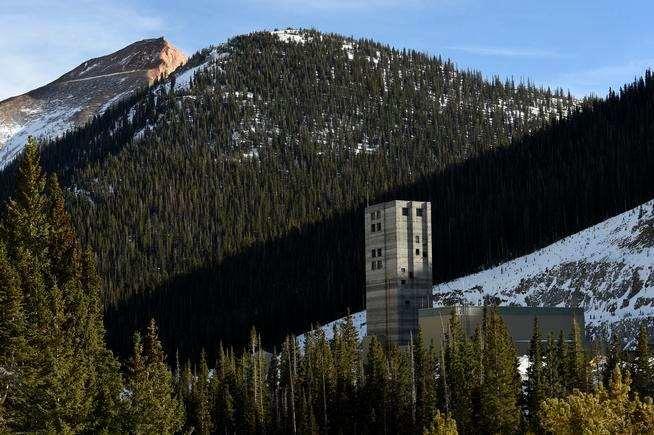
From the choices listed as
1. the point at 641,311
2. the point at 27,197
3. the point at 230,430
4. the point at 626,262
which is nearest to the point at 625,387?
the point at 27,197

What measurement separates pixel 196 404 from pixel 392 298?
42.4m

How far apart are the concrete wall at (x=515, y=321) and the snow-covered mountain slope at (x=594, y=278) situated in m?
10.5

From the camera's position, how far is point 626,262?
169 m

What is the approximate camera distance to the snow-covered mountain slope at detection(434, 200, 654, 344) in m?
156

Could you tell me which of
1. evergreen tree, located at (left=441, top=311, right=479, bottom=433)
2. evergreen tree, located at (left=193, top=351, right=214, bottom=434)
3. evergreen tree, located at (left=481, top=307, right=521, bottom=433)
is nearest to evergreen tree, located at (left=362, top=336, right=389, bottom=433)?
evergreen tree, located at (left=441, top=311, right=479, bottom=433)

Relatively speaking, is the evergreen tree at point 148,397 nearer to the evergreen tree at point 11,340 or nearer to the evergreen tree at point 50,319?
the evergreen tree at point 50,319

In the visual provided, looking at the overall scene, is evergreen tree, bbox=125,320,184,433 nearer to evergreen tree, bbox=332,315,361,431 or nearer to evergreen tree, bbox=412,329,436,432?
evergreen tree, bbox=412,329,436,432

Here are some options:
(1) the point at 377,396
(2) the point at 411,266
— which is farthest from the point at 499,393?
(2) the point at 411,266

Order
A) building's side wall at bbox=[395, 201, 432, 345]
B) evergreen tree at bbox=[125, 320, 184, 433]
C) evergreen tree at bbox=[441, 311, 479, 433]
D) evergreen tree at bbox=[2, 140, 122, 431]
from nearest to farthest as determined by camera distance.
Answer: evergreen tree at bbox=[2, 140, 122, 431] → evergreen tree at bbox=[125, 320, 184, 433] → evergreen tree at bbox=[441, 311, 479, 433] → building's side wall at bbox=[395, 201, 432, 345]

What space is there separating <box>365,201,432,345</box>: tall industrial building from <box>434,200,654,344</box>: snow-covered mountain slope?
25743mm

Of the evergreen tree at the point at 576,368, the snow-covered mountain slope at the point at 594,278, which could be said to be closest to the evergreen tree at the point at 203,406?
the evergreen tree at the point at 576,368

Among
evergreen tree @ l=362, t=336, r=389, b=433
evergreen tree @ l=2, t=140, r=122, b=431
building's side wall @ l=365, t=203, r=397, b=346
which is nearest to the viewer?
evergreen tree @ l=2, t=140, r=122, b=431

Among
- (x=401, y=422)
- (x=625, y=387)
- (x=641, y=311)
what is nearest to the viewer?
(x=625, y=387)

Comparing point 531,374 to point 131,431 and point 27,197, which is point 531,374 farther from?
point 27,197
